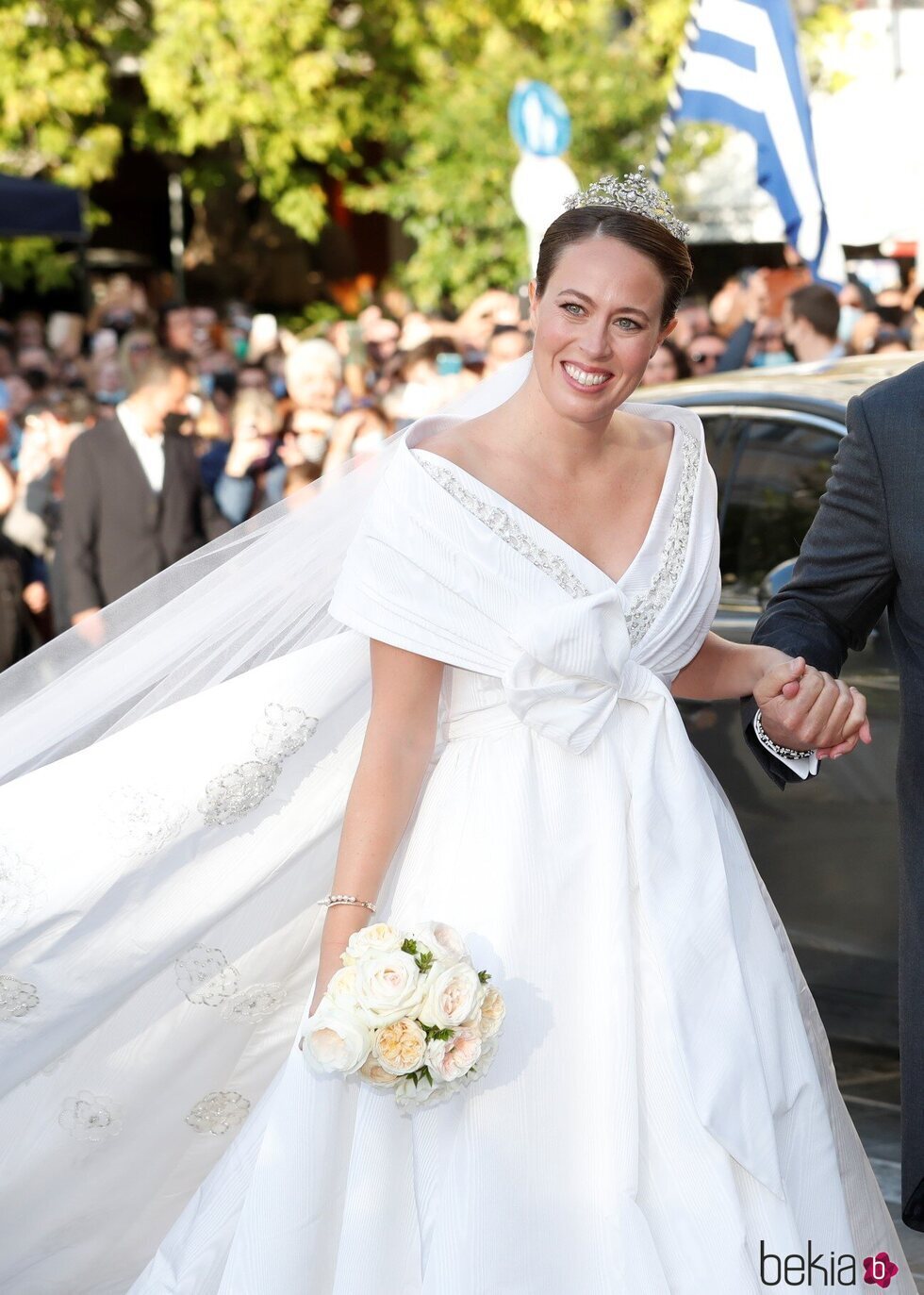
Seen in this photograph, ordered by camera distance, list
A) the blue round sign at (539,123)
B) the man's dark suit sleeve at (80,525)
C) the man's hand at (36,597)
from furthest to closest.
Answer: the blue round sign at (539,123), the man's hand at (36,597), the man's dark suit sleeve at (80,525)

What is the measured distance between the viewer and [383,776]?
278 cm

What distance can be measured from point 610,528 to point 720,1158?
3.33 feet

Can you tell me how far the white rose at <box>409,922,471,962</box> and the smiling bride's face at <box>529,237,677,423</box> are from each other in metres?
0.86

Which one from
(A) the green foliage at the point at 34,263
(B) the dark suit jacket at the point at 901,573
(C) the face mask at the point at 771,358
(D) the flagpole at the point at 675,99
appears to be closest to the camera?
(B) the dark suit jacket at the point at 901,573

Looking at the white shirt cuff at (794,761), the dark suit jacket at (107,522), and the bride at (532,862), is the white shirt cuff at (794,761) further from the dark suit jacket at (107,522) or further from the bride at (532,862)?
the dark suit jacket at (107,522)

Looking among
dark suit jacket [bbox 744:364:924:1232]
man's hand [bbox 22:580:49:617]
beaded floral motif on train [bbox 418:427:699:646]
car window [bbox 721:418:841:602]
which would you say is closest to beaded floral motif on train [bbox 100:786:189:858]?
beaded floral motif on train [bbox 418:427:699:646]

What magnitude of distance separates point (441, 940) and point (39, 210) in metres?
11.6

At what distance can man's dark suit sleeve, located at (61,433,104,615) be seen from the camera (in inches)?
297

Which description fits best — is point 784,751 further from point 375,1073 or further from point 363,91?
point 363,91

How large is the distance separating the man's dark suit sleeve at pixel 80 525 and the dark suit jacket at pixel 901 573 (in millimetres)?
5181

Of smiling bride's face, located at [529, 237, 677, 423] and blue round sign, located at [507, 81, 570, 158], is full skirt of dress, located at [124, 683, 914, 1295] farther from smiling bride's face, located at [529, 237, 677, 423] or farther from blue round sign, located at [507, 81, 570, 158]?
blue round sign, located at [507, 81, 570, 158]

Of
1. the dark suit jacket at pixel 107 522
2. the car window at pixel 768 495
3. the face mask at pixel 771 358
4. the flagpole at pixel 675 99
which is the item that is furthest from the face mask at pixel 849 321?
the car window at pixel 768 495

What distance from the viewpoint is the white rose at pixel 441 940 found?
8.13 feet

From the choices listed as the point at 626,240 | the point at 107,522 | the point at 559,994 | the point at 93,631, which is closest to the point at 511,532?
the point at 626,240
